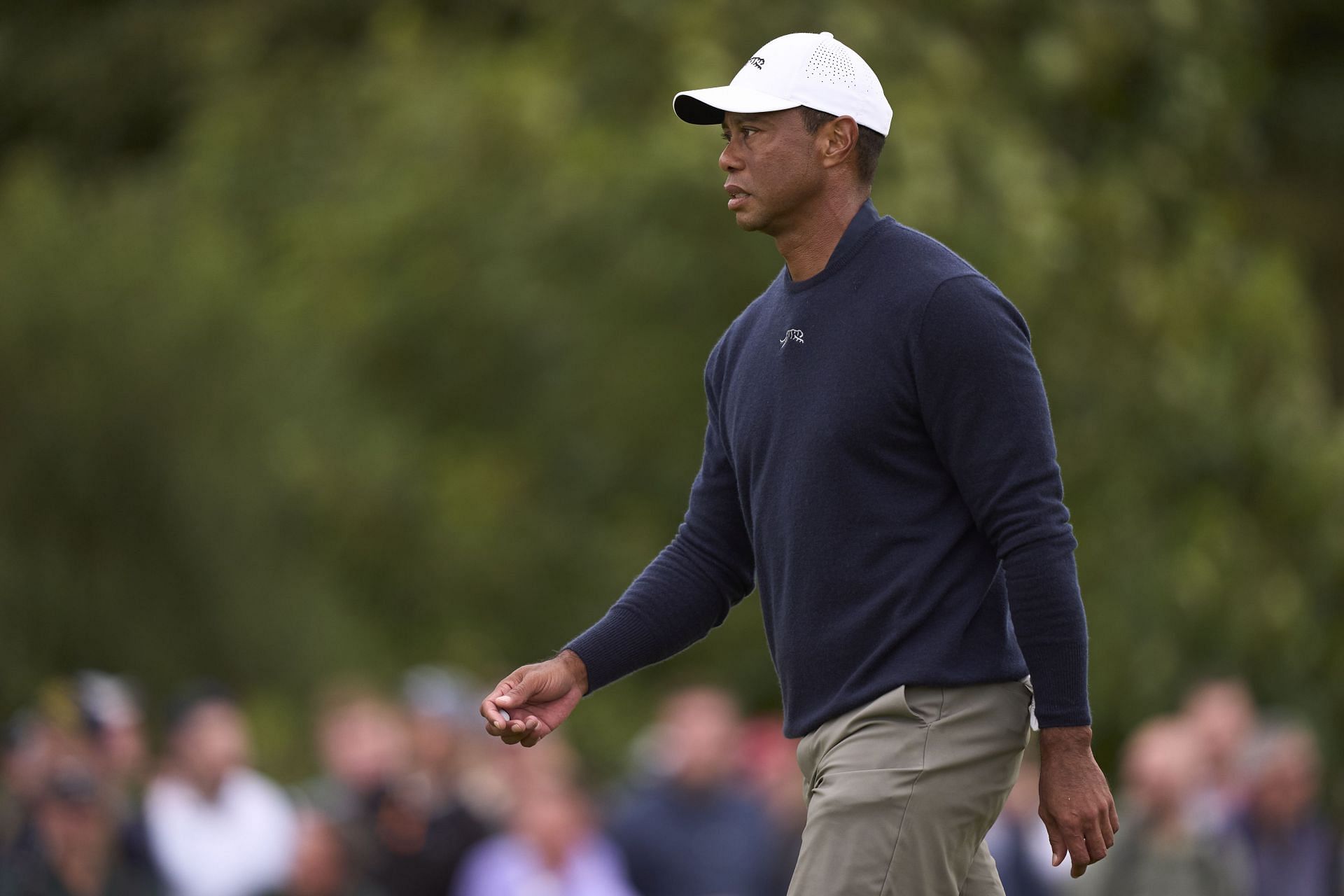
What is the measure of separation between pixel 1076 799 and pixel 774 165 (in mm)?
1365

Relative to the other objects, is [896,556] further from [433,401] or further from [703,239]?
[433,401]

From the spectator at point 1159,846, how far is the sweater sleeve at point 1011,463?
18.7ft

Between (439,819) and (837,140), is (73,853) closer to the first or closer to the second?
(439,819)

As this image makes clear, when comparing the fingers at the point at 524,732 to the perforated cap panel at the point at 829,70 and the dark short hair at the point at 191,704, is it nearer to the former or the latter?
the perforated cap panel at the point at 829,70

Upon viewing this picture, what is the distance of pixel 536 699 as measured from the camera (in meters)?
4.36

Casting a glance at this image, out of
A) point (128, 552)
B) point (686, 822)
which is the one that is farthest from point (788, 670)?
point (128, 552)

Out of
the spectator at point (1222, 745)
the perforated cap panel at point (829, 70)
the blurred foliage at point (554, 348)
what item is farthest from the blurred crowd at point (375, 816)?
the perforated cap panel at point (829, 70)

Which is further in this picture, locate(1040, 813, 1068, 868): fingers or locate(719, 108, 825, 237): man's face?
locate(719, 108, 825, 237): man's face

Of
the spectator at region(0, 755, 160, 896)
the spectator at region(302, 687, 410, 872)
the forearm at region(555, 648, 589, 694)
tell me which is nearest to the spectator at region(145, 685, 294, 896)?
the spectator at region(302, 687, 410, 872)

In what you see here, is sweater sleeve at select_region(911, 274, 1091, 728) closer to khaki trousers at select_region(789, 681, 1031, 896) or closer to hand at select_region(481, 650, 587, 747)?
khaki trousers at select_region(789, 681, 1031, 896)

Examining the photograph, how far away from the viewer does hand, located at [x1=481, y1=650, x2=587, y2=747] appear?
4.25m

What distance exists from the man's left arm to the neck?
338 millimetres

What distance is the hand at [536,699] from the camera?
4250 millimetres

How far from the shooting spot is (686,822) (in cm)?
991
